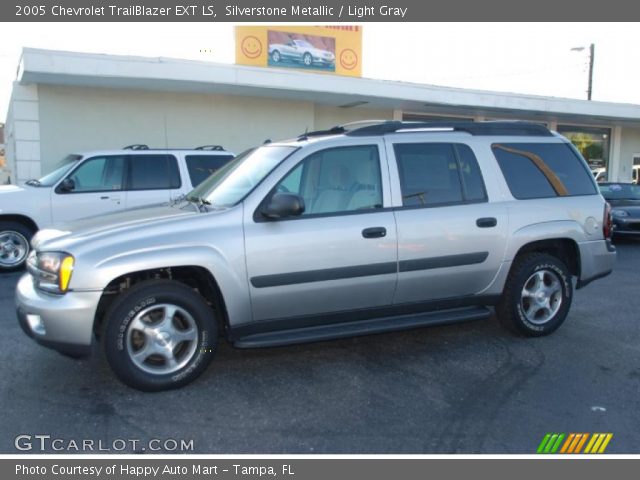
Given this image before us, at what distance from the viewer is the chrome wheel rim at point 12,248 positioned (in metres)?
8.55

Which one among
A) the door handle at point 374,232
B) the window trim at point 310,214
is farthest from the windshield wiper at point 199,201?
the door handle at point 374,232

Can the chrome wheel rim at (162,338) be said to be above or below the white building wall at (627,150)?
below

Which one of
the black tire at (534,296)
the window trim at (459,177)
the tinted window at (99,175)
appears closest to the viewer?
the window trim at (459,177)

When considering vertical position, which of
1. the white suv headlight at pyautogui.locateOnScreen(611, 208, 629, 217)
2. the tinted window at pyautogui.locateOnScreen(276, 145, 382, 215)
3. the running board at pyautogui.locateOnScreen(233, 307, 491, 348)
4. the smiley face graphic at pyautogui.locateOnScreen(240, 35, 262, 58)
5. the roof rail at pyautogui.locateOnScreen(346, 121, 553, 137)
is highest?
the smiley face graphic at pyautogui.locateOnScreen(240, 35, 262, 58)

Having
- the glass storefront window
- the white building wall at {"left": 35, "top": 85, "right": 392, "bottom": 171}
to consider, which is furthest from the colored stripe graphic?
the glass storefront window

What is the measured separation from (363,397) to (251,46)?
49.1 feet

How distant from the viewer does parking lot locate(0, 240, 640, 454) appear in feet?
11.5

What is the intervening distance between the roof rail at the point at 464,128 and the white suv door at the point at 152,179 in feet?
16.1

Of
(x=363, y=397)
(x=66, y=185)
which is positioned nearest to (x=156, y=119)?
(x=66, y=185)

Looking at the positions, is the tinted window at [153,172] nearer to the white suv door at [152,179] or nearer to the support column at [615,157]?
the white suv door at [152,179]

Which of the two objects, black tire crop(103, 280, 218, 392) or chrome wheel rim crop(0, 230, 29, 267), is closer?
black tire crop(103, 280, 218, 392)

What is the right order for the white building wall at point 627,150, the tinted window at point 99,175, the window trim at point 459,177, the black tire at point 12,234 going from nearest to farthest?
the window trim at point 459,177 → the black tire at point 12,234 → the tinted window at point 99,175 → the white building wall at point 627,150

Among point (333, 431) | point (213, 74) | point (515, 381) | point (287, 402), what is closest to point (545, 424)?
point (515, 381)

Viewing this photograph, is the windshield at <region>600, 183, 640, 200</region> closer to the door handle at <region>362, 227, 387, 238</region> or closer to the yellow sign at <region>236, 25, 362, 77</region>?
the yellow sign at <region>236, 25, 362, 77</region>
